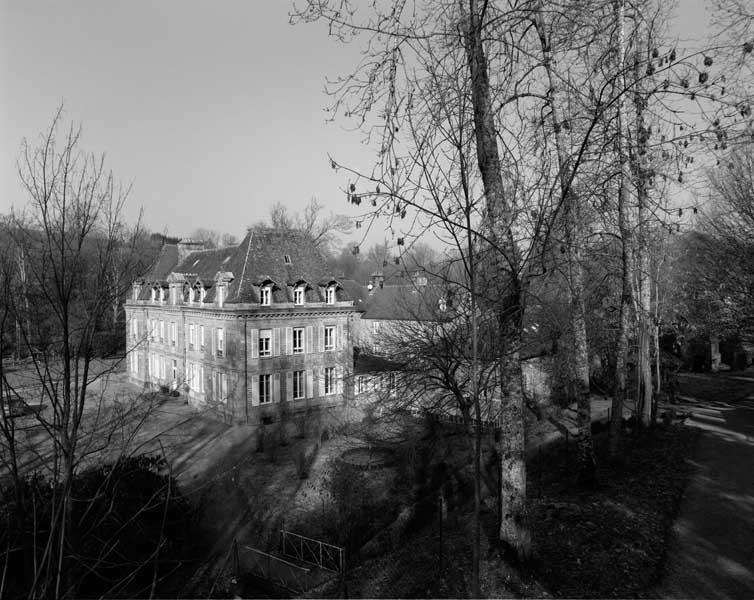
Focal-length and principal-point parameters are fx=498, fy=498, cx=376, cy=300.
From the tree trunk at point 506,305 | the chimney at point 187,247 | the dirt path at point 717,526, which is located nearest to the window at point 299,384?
the chimney at point 187,247

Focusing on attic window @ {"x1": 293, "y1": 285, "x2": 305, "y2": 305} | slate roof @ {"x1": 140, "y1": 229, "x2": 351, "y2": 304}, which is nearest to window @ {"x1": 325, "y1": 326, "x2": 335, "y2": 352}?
slate roof @ {"x1": 140, "y1": 229, "x2": 351, "y2": 304}

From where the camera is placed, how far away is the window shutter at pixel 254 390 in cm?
2419

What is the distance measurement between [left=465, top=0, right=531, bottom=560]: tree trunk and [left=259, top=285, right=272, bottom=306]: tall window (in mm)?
19300

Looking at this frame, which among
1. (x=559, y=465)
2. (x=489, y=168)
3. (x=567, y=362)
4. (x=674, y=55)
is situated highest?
(x=674, y=55)

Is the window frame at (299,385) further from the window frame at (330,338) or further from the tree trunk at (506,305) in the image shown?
the tree trunk at (506,305)

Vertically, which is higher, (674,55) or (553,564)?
(674,55)

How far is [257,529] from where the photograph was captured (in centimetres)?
1340

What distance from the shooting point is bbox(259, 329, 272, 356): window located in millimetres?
24562

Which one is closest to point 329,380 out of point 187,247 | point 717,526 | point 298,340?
point 298,340

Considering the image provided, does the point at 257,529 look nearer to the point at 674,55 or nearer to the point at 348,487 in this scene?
the point at 348,487

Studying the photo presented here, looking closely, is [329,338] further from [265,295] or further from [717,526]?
[717,526]

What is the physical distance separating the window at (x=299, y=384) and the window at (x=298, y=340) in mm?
1155

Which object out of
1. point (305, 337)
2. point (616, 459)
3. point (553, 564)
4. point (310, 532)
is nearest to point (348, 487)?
point (310, 532)

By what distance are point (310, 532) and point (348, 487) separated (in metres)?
2.91
